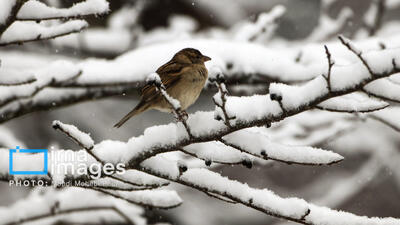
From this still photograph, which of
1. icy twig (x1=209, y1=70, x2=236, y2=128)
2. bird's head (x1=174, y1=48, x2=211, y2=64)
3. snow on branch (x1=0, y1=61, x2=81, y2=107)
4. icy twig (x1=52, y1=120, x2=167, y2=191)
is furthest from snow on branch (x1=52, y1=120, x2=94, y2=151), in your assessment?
bird's head (x1=174, y1=48, x2=211, y2=64)

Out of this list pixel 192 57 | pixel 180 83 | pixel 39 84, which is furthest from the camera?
pixel 192 57

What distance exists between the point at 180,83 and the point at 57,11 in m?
1.04

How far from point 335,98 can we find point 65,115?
6061 mm

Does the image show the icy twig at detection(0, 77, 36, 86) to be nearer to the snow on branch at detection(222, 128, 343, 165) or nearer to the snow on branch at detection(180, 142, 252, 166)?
the snow on branch at detection(180, 142, 252, 166)

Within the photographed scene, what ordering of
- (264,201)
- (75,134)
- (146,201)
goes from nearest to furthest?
1. (75,134)
2. (264,201)
3. (146,201)

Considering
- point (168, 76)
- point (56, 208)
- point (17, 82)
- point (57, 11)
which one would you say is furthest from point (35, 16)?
point (56, 208)

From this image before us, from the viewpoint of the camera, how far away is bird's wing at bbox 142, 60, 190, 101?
3402 millimetres

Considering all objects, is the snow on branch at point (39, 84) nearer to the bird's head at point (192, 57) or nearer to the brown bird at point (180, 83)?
the brown bird at point (180, 83)

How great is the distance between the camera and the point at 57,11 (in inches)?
98.1

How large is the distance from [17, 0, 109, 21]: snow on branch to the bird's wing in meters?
0.93

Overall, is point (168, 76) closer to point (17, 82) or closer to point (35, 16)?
point (17, 82)

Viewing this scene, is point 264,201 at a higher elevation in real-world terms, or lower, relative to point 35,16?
lower

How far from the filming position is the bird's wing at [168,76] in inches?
134

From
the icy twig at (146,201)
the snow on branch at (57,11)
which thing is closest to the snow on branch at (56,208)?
the icy twig at (146,201)
